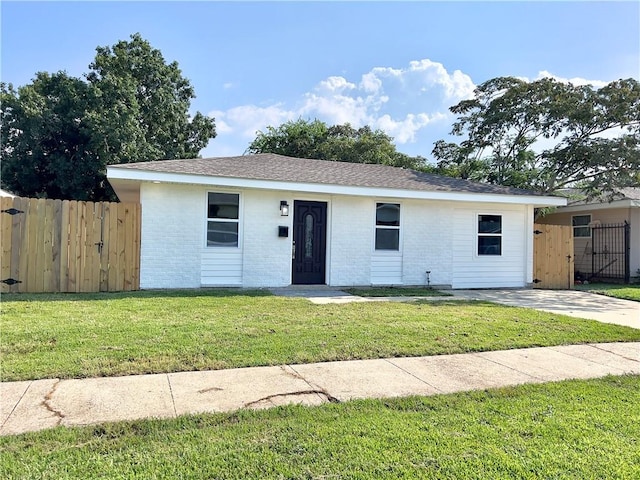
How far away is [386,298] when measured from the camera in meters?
9.81

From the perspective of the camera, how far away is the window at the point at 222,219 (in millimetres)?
10781

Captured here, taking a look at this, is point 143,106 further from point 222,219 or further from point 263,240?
point 263,240

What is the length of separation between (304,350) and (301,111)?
28776 millimetres

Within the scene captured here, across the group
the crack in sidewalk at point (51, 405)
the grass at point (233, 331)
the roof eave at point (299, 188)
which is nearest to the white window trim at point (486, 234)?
the roof eave at point (299, 188)

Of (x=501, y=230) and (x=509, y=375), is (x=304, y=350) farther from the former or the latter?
(x=501, y=230)

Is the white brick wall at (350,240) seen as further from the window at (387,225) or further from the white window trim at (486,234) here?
the white window trim at (486,234)

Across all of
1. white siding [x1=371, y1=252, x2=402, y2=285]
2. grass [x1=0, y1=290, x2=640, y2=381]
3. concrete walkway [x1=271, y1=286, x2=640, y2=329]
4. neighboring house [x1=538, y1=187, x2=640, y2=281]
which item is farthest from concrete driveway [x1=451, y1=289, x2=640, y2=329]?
neighboring house [x1=538, y1=187, x2=640, y2=281]

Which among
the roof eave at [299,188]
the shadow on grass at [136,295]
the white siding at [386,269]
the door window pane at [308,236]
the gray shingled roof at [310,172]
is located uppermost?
the gray shingled roof at [310,172]

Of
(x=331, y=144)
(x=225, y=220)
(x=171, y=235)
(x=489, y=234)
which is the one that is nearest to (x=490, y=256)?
(x=489, y=234)

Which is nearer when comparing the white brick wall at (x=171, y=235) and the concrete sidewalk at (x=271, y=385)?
the concrete sidewalk at (x=271, y=385)

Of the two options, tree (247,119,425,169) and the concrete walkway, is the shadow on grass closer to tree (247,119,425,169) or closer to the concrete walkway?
the concrete walkway

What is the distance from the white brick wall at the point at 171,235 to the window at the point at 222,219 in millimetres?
210

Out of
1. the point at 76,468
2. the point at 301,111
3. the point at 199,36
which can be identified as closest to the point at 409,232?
the point at 199,36

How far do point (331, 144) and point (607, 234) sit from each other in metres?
15.9
